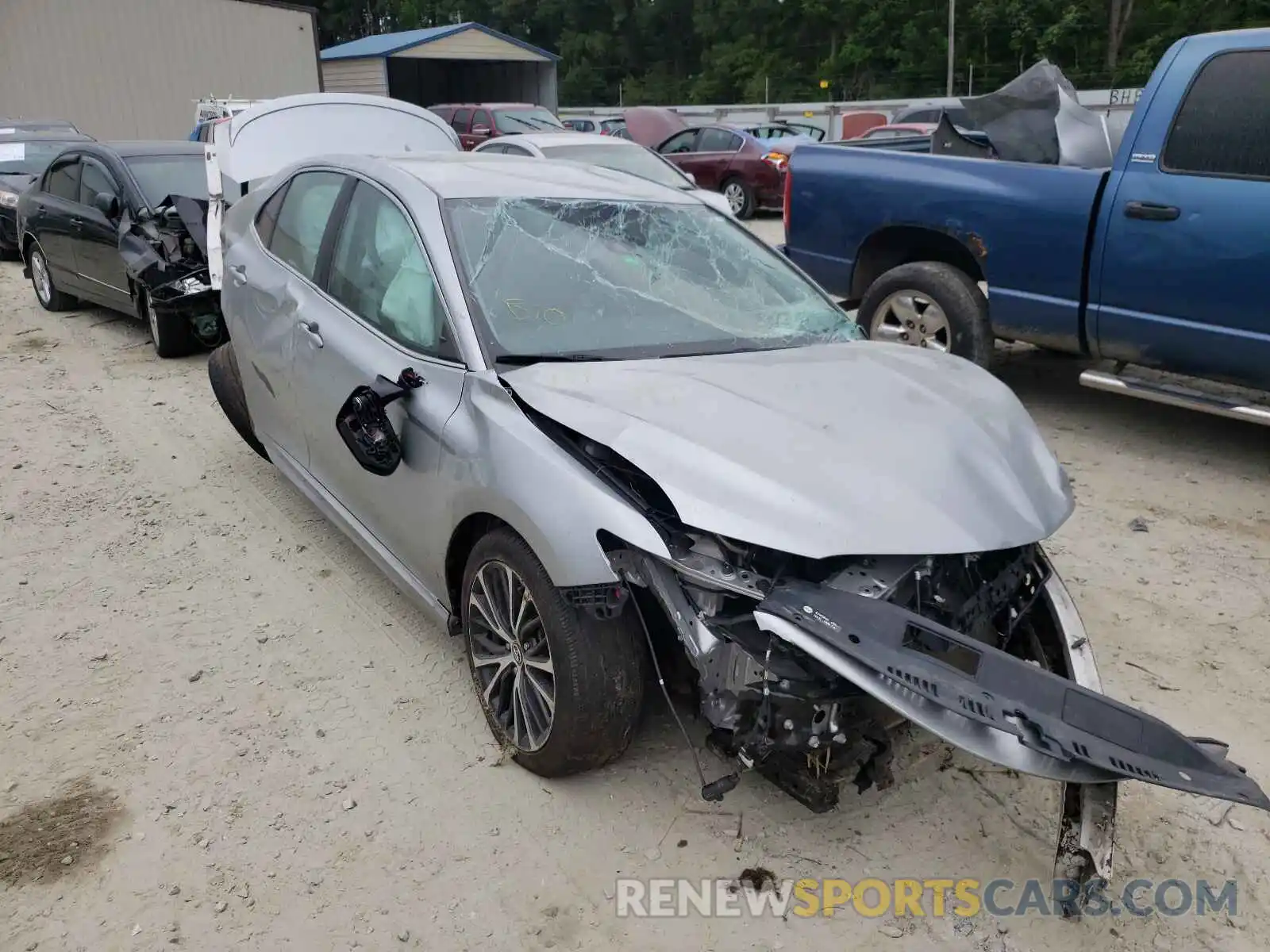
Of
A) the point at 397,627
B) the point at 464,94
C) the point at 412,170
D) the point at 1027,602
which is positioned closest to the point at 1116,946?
the point at 1027,602

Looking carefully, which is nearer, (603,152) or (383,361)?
(383,361)

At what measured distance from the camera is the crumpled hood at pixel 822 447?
2.55 meters

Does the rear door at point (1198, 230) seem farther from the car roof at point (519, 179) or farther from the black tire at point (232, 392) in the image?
the black tire at point (232, 392)

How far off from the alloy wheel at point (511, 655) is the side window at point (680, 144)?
16.4 m

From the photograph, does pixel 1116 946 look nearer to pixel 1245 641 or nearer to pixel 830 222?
pixel 1245 641

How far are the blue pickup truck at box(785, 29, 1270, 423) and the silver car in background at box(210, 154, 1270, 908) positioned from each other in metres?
2.33

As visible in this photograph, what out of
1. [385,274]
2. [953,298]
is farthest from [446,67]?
[385,274]

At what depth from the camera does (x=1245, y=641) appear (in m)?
3.84

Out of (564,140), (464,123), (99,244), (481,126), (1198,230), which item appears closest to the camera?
(1198,230)

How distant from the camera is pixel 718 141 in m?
17.9

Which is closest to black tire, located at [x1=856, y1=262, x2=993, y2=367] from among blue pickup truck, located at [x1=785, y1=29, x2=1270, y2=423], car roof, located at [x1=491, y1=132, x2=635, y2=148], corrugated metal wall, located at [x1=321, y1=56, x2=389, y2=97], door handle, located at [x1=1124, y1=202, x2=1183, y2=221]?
blue pickup truck, located at [x1=785, y1=29, x2=1270, y2=423]

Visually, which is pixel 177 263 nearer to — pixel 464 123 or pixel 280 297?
pixel 280 297

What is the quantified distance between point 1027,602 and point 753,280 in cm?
167

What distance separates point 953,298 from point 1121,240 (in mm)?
1043
